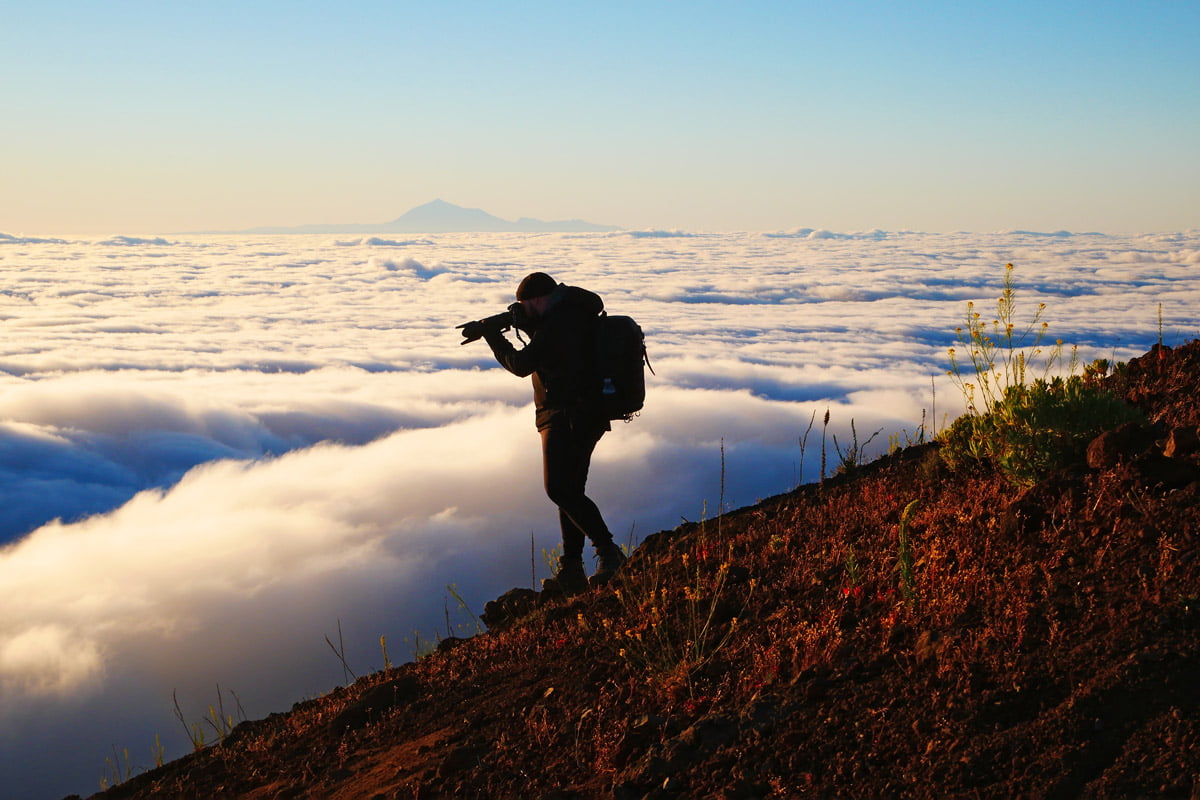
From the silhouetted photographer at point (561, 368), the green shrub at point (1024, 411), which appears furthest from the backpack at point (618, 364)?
the green shrub at point (1024, 411)

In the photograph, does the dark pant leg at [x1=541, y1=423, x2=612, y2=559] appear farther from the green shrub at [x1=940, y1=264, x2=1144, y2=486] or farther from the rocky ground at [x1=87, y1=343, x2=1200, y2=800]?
the green shrub at [x1=940, y1=264, x2=1144, y2=486]

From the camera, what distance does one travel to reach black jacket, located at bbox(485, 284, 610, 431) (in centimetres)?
520

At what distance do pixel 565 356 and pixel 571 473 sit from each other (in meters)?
0.77

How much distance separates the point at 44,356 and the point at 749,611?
156m

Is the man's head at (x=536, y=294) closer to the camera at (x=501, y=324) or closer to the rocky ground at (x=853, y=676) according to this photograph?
the camera at (x=501, y=324)

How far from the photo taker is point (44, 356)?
131750mm

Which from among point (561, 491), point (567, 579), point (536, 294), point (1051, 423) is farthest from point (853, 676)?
point (536, 294)

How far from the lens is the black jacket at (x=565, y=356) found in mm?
5203

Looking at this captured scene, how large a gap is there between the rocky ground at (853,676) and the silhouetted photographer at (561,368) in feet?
2.61

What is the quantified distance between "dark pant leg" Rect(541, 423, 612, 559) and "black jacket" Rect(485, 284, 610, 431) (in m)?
0.09

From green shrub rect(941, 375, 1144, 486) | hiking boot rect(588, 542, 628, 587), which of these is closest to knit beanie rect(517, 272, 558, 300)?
hiking boot rect(588, 542, 628, 587)

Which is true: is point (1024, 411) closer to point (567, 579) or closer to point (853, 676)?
point (853, 676)

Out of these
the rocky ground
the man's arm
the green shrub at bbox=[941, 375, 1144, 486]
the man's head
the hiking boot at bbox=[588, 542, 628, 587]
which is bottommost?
the hiking boot at bbox=[588, 542, 628, 587]

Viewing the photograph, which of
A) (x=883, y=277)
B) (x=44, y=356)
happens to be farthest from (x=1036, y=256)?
(x=44, y=356)
